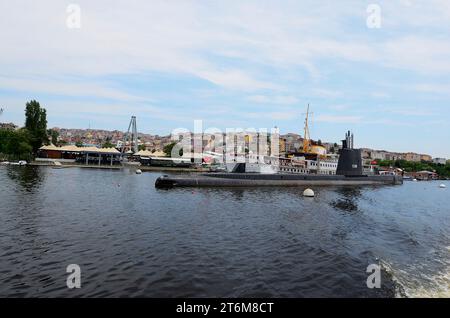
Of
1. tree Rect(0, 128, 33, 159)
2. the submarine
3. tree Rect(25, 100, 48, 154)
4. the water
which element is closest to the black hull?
the submarine

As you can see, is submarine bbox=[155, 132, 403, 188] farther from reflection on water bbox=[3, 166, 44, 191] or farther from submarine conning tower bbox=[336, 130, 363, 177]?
reflection on water bbox=[3, 166, 44, 191]

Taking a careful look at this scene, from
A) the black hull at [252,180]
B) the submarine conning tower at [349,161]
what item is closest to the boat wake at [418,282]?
the black hull at [252,180]

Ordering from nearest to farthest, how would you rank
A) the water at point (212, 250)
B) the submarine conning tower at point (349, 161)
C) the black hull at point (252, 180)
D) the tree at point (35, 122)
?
the water at point (212, 250) < the black hull at point (252, 180) < the submarine conning tower at point (349, 161) < the tree at point (35, 122)

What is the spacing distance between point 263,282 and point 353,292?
12.3 ft

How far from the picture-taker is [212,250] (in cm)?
1728

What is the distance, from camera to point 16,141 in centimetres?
9350

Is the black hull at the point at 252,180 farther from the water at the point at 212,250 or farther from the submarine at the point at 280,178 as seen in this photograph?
the water at the point at 212,250

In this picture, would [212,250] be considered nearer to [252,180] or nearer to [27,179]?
[252,180]

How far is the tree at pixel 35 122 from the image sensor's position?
99.4 meters

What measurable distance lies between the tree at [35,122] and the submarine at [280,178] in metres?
72.8

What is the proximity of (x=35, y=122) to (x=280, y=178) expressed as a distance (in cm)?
8869
